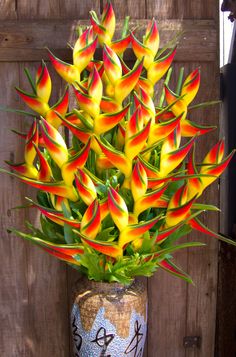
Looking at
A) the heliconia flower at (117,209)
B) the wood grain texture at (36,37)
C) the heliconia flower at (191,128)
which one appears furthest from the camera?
the wood grain texture at (36,37)

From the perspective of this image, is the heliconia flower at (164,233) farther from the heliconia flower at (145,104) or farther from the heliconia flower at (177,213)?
the heliconia flower at (145,104)

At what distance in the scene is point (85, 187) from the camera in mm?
1082

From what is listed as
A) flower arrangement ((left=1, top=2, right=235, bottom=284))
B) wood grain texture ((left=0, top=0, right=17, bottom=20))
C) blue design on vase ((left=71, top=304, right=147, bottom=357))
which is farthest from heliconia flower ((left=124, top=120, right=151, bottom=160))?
wood grain texture ((left=0, top=0, right=17, bottom=20))

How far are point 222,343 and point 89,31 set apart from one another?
1.13 metres

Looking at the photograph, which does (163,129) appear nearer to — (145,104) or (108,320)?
(145,104)

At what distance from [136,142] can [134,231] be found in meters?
0.18

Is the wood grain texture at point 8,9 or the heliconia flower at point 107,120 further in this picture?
the wood grain texture at point 8,9


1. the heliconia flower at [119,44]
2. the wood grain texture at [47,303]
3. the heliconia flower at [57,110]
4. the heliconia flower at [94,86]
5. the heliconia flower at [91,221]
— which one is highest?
the heliconia flower at [119,44]

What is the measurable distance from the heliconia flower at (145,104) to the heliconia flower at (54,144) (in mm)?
185

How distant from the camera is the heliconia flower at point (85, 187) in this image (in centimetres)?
108

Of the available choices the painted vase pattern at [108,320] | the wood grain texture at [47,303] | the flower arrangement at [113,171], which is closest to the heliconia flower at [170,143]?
the flower arrangement at [113,171]

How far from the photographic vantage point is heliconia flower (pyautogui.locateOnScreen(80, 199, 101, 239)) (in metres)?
1.05

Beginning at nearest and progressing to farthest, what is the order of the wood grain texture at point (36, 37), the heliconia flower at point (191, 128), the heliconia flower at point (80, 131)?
the heliconia flower at point (80, 131) → the heliconia flower at point (191, 128) → the wood grain texture at point (36, 37)

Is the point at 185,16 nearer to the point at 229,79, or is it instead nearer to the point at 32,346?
the point at 229,79
